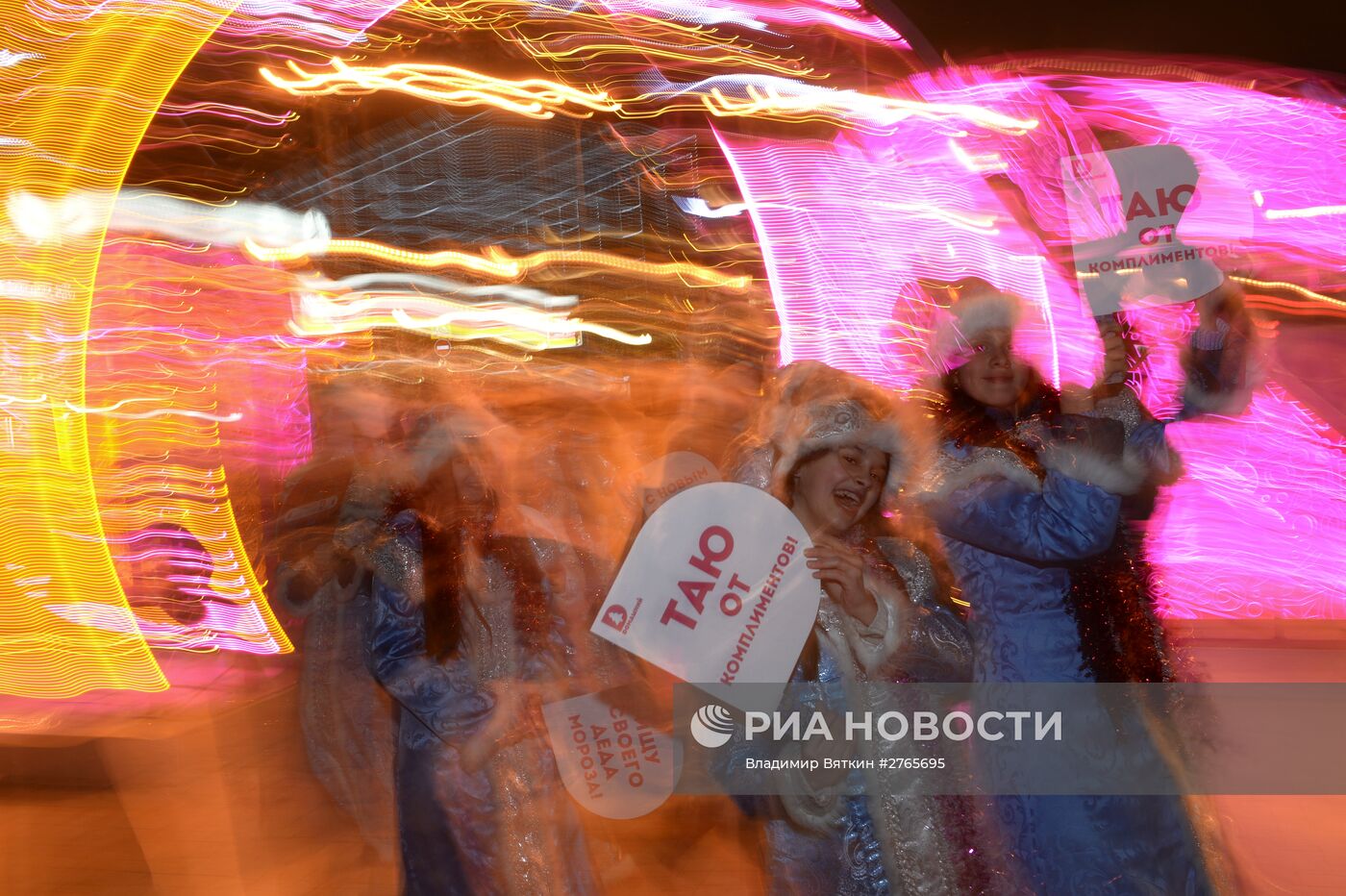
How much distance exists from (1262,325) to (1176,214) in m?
0.43

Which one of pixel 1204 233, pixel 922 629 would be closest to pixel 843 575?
pixel 922 629

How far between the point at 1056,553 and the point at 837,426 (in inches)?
20.2

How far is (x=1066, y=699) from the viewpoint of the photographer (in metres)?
2.05

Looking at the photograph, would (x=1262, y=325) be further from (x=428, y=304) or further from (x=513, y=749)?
(x=428, y=304)

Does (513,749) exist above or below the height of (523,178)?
below

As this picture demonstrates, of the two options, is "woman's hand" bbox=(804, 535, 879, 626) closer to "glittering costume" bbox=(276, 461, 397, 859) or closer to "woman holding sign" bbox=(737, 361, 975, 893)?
"woman holding sign" bbox=(737, 361, 975, 893)

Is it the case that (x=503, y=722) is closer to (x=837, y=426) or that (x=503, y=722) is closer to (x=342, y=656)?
(x=342, y=656)

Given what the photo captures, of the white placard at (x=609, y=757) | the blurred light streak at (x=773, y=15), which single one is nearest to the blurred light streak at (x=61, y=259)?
the blurred light streak at (x=773, y=15)

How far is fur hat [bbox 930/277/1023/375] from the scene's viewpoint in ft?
6.84

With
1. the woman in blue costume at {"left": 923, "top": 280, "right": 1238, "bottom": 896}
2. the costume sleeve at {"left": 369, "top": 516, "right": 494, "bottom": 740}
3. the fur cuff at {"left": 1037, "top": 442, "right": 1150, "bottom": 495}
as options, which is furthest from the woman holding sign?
the costume sleeve at {"left": 369, "top": 516, "right": 494, "bottom": 740}

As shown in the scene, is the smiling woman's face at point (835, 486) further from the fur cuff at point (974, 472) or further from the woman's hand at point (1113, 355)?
the woman's hand at point (1113, 355)

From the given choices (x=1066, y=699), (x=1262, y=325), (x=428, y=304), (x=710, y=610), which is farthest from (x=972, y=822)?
(x=428, y=304)

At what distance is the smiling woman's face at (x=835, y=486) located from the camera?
1975mm

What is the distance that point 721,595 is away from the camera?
1.92m
